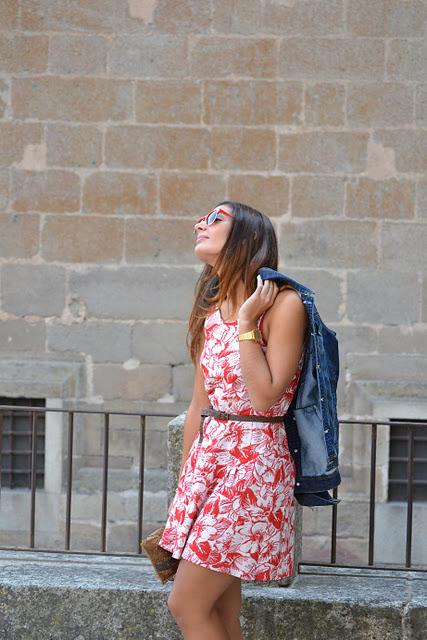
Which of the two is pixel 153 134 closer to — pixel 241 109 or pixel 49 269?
pixel 241 109

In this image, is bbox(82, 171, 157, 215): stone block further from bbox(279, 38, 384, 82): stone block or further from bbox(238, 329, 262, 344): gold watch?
bbox(238, 329, 262, 344): gold watch

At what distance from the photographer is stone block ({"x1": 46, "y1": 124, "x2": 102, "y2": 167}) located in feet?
25.0

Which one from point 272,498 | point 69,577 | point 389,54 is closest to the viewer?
point 272,498

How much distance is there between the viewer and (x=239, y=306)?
130 inches

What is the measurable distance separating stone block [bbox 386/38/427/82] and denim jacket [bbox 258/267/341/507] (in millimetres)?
4677

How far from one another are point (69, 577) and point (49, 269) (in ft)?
12.5

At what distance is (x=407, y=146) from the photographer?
753 cm

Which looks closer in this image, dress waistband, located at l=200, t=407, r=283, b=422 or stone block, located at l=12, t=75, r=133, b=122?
Result: dress waistband, located at l=200, t=407, r=283, b=422

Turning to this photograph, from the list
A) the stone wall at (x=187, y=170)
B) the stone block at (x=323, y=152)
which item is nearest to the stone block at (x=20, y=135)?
the stone wall at (x=187, y=170)

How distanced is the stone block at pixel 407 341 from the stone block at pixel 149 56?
2.44m

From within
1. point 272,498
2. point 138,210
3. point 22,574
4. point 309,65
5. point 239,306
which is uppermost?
point 309,65

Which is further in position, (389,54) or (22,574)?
(389,54)

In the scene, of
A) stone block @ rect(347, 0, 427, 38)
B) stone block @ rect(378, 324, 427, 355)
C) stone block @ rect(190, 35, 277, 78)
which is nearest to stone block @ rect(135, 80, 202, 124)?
stone block @ rect(190, 35, 277, 78)

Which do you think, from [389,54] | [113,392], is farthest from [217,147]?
[113,392]
